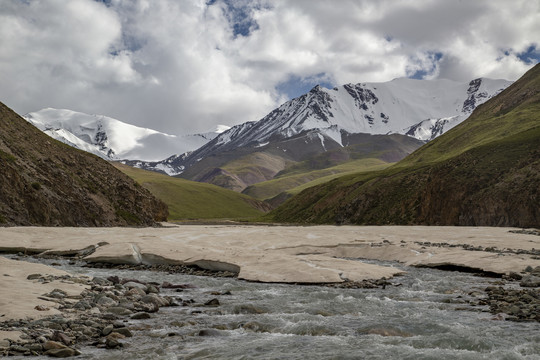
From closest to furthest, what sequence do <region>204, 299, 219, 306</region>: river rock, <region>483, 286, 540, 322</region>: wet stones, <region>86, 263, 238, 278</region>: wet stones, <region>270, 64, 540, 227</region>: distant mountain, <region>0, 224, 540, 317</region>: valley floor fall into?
<region>483, 286, 540, 322</region>: wet stones < <region>204, 299, 219, 306</region>: river rock < <region>0, 224, 540, 317</region>: valley floor < <region>86, 263, 238, 278</region>: wet stones < <region>270, 64, 540, 227</region>: distant mountain

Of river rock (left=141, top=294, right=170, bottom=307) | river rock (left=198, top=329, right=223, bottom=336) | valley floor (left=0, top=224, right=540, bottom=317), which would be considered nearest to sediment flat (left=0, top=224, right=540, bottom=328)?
valley floor (left=0, top=224, right=540, bottom=317)

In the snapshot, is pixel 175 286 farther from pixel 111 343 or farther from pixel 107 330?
pixel 111 343

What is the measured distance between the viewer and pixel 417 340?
18109 millimetres

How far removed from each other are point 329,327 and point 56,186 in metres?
78.2

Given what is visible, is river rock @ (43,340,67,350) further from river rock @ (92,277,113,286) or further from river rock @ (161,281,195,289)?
river rock @ (161,281,195,289)

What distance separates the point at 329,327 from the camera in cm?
2025

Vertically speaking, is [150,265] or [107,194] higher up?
[107,194]

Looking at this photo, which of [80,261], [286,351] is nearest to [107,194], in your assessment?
[80,261]

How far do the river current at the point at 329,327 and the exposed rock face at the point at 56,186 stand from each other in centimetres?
5833

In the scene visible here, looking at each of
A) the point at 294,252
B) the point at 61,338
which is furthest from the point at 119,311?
the point at 294,252

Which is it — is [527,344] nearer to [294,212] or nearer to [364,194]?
[364,194]

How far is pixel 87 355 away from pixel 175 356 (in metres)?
2.93

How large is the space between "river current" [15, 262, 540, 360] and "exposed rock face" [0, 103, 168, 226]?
5833cm

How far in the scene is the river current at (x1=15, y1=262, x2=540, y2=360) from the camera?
16.4 meters
